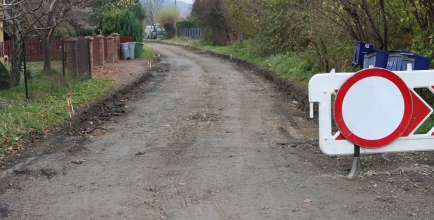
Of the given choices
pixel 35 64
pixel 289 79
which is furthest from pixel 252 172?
pixel 289 79

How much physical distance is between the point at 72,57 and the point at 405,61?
38.0 ft

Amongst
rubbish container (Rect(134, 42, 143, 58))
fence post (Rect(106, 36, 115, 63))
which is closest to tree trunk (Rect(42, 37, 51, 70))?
fence post (Rect(106, 36, 115, 63))

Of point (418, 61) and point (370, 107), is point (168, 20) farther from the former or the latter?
point (370, 107)

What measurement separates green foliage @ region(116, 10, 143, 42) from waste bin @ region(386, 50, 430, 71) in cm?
2898

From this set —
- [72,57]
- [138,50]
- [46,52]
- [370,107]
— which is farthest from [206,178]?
[138,50]

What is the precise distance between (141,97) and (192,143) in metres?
6.88

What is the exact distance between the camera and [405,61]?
22.3ft

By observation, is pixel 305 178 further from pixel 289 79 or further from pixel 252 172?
pixel 289 79

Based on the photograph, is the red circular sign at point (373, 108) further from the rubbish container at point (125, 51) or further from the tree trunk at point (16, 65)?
the rubbish container at point (125, 51)

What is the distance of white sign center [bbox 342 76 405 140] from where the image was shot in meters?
5.70

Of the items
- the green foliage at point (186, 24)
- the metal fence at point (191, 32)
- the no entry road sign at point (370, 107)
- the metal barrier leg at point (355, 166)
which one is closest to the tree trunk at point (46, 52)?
the no entry road sign at point (370, 107)

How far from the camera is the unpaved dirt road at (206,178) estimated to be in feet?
16.8

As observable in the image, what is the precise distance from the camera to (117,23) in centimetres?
3466

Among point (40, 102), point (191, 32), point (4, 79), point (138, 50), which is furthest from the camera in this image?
point (191, 32)
